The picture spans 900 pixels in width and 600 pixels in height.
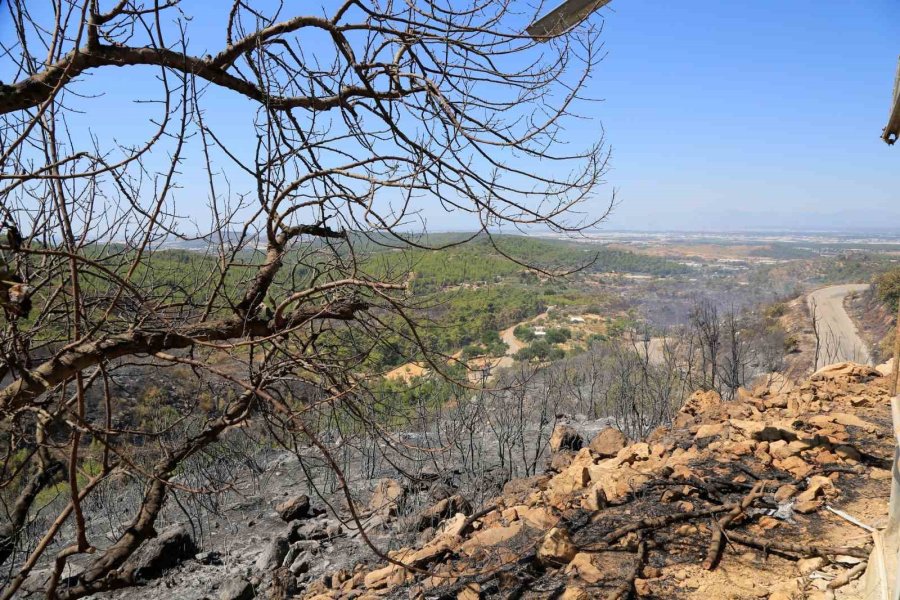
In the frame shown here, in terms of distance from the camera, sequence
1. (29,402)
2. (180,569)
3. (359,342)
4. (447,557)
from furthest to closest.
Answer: (180,569), (447,557), (359,342), (29,402)

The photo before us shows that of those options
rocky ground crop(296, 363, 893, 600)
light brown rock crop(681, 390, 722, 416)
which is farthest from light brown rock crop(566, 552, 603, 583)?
light brown rock crop(681, 390, 722, 416)

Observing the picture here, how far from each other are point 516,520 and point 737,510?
6.36ft

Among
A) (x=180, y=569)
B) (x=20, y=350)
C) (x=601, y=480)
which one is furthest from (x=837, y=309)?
(x=20, y=350)

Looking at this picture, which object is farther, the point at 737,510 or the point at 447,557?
the point at 447,557

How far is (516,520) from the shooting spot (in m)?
5.33

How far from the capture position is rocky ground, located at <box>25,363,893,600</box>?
3598 millimetres

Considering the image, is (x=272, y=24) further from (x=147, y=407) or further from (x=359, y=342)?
(x=147, y=407)

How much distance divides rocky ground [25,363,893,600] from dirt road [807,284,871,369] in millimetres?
7787

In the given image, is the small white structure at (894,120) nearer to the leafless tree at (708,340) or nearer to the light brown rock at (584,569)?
the light brown rock at (584,569)

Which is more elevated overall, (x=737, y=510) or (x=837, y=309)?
(x=737, y=510)

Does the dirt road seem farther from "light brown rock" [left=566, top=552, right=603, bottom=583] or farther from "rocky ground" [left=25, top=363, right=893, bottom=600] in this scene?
"light brown rock" [left=566, top=552, right=603, bottom=583]

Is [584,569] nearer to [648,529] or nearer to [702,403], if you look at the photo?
[648,529]

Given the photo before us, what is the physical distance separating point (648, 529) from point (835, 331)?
21.7m

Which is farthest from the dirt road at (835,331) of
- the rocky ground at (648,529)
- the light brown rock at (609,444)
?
the rocky ground at (648,529)
